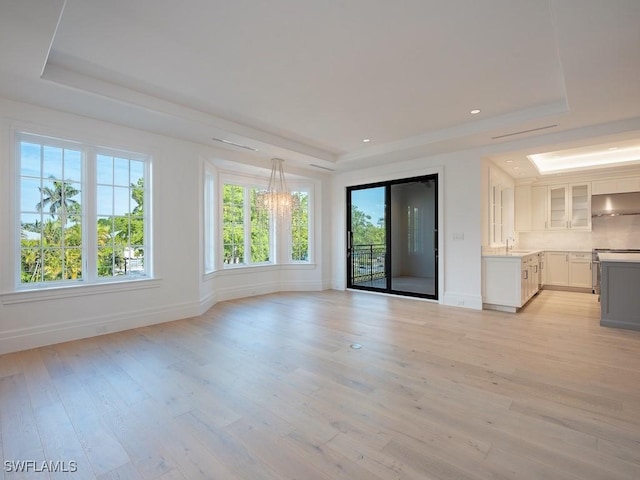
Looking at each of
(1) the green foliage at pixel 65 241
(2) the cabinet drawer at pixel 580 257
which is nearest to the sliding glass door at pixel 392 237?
(2) the cabinet drawer at pixel 580 257

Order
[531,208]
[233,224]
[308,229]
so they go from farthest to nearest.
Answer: [531,208] < [308,229] < [233,224]

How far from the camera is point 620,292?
14.0 feet

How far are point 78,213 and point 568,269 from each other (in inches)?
370

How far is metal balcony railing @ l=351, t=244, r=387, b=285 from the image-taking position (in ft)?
22.7

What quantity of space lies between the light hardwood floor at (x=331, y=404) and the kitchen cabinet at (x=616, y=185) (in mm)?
4015

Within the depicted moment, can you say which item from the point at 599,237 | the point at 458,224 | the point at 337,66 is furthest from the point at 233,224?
the point at 599,237

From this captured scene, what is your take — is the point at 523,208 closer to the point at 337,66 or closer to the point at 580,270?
the point at 580,270

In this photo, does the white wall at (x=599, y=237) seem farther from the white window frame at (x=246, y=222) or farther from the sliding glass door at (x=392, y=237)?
the white window frame at (x=246, y=222)

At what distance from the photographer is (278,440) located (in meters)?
1.94

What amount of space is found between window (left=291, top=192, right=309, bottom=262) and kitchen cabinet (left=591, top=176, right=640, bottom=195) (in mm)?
6413

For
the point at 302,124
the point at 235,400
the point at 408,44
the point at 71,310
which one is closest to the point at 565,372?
the point at 235,400

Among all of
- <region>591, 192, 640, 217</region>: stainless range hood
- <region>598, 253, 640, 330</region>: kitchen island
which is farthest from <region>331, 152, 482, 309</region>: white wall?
<region>591, 192, 640, 217</region>: stainless range hood

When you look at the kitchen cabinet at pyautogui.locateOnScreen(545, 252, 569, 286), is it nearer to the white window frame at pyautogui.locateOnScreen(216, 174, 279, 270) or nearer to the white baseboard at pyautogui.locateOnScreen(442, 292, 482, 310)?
the white baseboard at pyautogui.locateOnScreen(442, 292, 482, 310)

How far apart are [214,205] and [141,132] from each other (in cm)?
198
